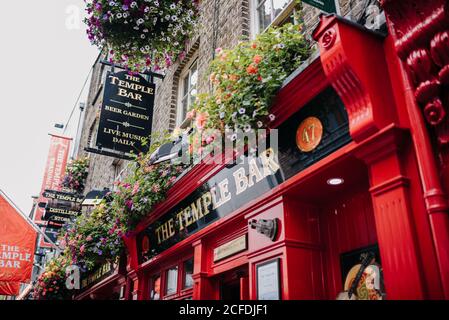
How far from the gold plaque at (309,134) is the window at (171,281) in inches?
148

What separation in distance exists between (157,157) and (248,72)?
2806 mm

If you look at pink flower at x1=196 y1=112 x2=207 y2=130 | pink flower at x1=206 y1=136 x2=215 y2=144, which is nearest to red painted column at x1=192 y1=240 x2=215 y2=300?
pink flower at x1=206 y1=136 x2=215 y2=144

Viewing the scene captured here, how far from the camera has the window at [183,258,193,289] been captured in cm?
665

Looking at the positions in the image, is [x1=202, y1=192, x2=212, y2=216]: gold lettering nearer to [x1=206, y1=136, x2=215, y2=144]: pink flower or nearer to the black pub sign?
the black pub sign

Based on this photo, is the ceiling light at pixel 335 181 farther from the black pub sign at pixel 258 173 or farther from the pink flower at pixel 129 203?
the pink flower at pixel 129 203

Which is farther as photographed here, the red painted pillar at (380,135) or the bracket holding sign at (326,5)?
the bracket holding sign at (326,5)

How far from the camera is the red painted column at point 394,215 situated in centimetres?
300

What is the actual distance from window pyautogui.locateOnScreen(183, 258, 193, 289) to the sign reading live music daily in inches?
106

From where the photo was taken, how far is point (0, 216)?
36.3ft

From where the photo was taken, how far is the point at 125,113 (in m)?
9.02

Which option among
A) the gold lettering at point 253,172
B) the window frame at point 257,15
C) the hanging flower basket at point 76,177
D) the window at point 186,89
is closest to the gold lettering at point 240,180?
the gold lettering at point 253,172

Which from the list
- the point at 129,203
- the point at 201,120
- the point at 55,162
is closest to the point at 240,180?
the point at 201,120

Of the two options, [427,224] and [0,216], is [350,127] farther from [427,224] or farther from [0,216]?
[0,216]
